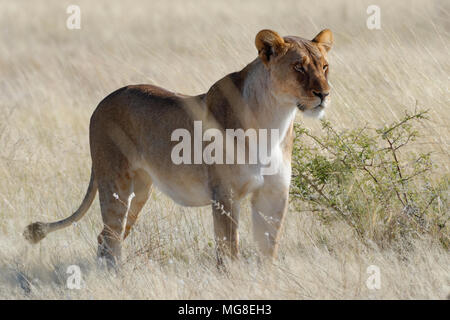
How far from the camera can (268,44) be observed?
5.25m

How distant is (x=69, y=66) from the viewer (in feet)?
48.6

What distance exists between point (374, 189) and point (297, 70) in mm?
1559

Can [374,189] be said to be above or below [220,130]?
below

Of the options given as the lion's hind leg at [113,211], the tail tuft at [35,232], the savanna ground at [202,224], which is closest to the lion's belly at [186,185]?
the lion's hind leg at [113,211]

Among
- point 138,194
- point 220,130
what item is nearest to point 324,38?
point 220,130

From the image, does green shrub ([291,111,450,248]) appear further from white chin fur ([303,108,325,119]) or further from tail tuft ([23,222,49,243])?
tail tuft ([23,222,49,243])

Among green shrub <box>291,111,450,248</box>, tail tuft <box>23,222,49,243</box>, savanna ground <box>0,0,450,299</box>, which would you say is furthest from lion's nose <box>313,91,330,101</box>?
tail tuft <box>23,222,49,243</box>

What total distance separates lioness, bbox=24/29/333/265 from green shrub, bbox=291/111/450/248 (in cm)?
90

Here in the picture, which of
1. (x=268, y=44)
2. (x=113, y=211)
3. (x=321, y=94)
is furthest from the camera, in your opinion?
(x=113, y=211)

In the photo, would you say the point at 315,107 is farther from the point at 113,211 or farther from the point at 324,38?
the point at 113,211

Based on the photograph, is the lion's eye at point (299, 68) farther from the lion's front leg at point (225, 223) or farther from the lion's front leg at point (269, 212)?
the lion's front leg at point (225, 223)

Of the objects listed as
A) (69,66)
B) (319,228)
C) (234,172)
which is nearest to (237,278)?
(234,172)
